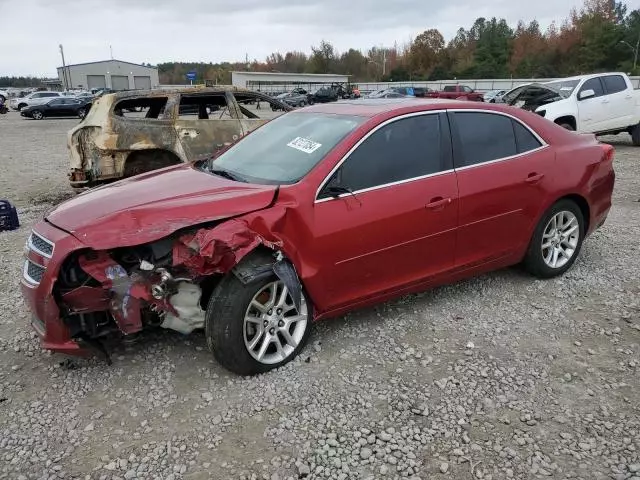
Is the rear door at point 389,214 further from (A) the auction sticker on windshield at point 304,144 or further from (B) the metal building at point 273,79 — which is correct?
(B) the metal building at point 273,79

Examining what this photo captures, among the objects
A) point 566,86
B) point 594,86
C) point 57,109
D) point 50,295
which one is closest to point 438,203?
point 50,295

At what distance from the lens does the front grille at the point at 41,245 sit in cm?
311

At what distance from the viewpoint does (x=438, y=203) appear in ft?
12.6

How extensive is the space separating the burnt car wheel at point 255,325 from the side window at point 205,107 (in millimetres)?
5315

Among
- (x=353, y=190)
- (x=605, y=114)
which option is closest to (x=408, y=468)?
(x=353, y=190)

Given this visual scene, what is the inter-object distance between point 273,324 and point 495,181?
6.88 ft

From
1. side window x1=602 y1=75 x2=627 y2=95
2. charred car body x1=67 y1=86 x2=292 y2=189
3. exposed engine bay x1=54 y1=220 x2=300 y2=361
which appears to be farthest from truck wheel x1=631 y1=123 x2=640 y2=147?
exposed engine bay x1=54 y1=220 x2=300 y2=361

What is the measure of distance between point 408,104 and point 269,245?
1693 mm

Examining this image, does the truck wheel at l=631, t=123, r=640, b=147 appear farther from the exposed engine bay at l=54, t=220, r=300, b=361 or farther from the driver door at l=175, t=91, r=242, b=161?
the exposed engine bay at l=54, t=220, r=300, b=361

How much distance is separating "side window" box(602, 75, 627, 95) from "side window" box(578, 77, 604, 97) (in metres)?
0.23

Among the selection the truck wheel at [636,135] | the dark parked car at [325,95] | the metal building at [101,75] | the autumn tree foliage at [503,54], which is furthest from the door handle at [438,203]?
the metal building at [101,75]

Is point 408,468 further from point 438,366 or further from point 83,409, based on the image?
point 83,409

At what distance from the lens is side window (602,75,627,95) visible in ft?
40.2

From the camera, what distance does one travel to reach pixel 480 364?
137 inches
